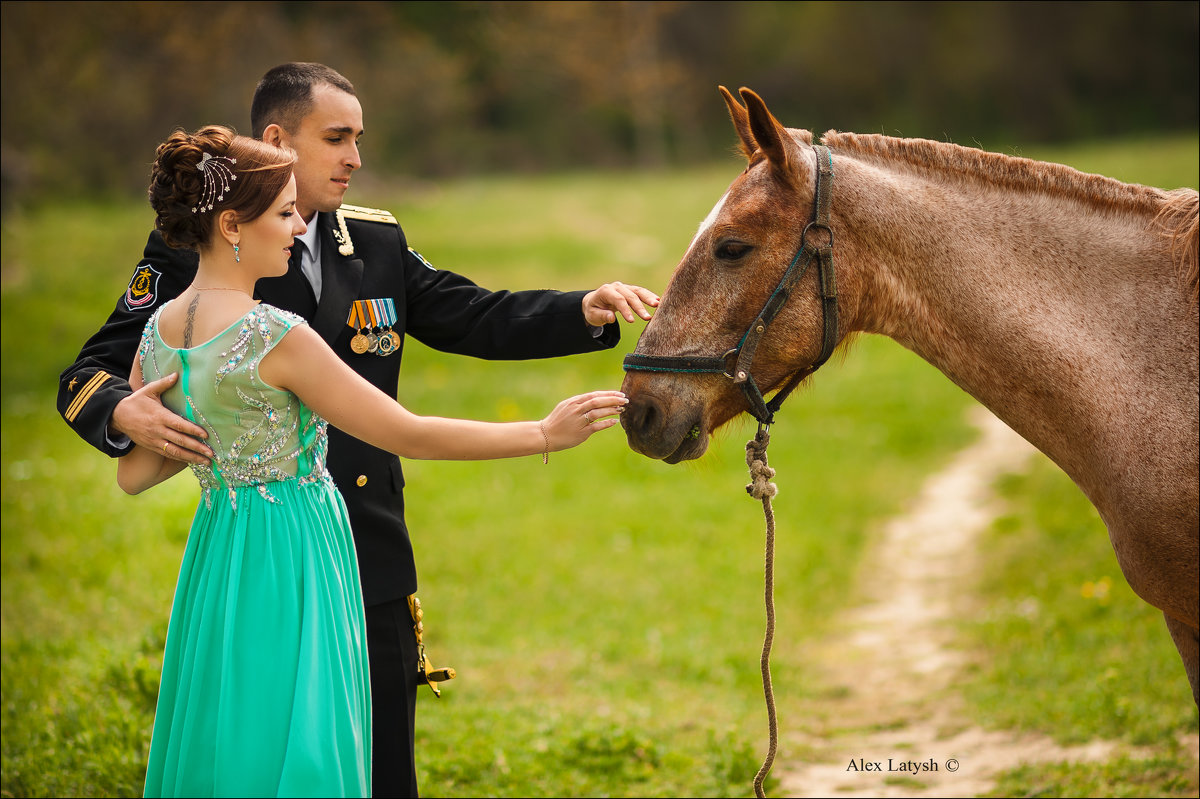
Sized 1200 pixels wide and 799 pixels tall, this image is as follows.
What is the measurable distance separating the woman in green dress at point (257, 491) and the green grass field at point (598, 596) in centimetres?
122

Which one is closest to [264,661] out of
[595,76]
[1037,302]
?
[1037,302]

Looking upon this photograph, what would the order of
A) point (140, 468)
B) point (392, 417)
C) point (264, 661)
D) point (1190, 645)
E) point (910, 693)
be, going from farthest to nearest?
point (910, 693) < point (1190, 645) < point (140, 468) < point (392, 417) < point (264, 661)

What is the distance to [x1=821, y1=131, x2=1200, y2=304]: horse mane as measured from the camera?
2.71 meters

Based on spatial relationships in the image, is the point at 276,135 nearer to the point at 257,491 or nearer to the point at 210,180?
the point at 210,180

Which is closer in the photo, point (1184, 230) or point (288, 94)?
point (1184, 230)

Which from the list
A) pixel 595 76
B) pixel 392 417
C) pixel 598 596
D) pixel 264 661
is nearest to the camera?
pixel 264 661

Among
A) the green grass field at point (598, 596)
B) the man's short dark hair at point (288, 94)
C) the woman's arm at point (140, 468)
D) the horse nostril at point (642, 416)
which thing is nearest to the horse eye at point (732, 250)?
the horse nostril at point (642, 416)

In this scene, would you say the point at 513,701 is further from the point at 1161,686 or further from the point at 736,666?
the point at 1161,686

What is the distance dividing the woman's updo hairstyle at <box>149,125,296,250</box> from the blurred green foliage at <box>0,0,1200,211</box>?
10876 millimetres

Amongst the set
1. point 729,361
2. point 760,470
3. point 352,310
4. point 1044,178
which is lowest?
point 760,470

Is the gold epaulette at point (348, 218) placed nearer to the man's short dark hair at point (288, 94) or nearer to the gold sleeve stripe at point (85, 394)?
the man's short dark hair at point (288, 94)

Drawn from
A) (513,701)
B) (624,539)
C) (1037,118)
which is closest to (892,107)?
(1037,118)

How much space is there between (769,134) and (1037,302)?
2.75 ft

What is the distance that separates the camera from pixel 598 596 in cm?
692
